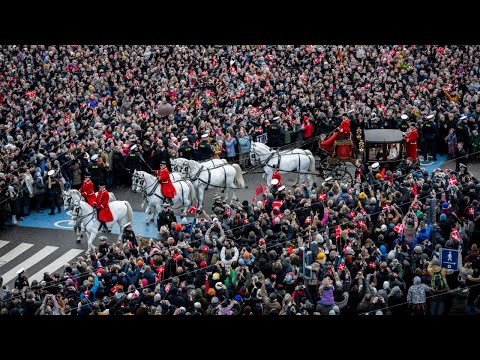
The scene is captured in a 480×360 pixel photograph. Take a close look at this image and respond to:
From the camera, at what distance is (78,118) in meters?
36.8

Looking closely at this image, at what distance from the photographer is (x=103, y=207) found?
1048 inches

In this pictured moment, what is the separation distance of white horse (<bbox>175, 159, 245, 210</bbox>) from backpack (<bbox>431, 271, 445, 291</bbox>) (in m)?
10.9

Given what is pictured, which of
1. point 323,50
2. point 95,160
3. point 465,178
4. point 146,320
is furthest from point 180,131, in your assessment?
point 146,320

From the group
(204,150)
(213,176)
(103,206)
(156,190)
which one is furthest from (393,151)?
(103,206)

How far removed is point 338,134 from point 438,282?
10.3 meters

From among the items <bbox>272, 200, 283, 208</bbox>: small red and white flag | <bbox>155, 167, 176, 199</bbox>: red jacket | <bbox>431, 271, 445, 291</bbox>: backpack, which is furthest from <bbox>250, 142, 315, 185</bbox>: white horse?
<bbox>431, 271, 445, 291</bbox>: backpack

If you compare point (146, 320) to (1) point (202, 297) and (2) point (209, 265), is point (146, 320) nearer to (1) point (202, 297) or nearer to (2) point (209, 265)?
(1) point (202, 297)

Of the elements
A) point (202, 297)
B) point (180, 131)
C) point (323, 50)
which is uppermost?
point (323, 50)

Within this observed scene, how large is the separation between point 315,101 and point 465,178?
37.5 ft

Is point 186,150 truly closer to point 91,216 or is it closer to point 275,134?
point 275,134

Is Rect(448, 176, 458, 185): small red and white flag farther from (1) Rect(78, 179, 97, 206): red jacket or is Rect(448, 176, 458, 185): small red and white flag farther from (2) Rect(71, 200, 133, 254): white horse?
(1) Rect(78, 179, 97, 206): red jacket

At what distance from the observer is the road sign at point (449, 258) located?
1938 cm

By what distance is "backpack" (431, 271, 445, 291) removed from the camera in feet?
65.2

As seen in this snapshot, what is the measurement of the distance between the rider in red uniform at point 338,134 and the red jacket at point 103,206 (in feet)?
24.9
